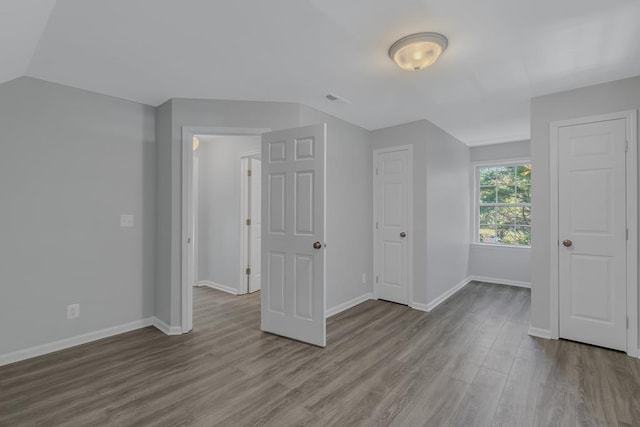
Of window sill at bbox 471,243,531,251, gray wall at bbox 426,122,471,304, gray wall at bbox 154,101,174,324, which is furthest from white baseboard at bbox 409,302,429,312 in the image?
gray wall at bbox 154,101,174,324

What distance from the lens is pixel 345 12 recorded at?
1776 mm

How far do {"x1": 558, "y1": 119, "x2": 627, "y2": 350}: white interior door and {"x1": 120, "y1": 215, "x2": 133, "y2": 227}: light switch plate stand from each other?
14.5 ft

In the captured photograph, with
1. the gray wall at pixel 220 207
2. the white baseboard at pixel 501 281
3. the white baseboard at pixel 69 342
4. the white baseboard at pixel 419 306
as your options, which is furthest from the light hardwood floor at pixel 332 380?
the white baseboard at pixel 501 281

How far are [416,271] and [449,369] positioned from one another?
1620mm

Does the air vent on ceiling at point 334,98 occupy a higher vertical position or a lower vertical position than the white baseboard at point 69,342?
higher

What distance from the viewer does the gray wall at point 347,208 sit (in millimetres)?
3695

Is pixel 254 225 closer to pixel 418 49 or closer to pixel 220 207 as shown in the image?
pixel 220 207

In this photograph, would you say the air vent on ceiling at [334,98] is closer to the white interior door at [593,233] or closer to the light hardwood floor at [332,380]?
the white interior door at [593,233]

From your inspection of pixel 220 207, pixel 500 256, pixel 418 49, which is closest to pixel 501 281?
pixel 500 256

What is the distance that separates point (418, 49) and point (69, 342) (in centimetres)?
388

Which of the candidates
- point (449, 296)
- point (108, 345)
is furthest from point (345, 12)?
point (449, 296)

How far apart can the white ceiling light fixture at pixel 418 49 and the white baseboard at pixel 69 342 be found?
11.7 ft

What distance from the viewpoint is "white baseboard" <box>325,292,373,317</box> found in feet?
12.1

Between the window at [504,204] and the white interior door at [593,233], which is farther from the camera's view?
the window at [504,204]
